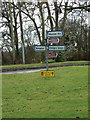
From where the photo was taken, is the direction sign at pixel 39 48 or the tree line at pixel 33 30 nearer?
the direction sign at pixel 39 48

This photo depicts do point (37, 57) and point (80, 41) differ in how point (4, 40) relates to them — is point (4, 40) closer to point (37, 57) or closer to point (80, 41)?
point (37, 57)

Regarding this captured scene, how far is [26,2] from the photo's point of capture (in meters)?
26.0

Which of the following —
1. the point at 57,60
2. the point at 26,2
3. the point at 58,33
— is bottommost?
the point at 57,60

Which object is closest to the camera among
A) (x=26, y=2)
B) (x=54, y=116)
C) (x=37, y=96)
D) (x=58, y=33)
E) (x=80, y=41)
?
(x=54, y=116)

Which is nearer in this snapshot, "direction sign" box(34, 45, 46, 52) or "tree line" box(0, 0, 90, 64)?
"direction sign" box(34, 45, 46, 52)

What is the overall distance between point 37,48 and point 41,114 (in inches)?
297

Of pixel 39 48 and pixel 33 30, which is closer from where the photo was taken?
pixel 39 48

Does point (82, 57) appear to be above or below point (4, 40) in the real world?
below

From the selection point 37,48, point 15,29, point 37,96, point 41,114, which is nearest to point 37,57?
point 15,29

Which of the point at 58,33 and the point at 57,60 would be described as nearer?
the point at 58,33

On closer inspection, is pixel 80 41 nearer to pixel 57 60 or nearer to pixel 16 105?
pixel 57 60

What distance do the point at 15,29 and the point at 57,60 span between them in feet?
31.4

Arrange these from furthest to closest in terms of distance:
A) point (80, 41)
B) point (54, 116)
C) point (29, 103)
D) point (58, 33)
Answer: point (80, 41) → point (58, 33) → point (29, 103) → point (54, 116)

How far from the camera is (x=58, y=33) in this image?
36.6ft
